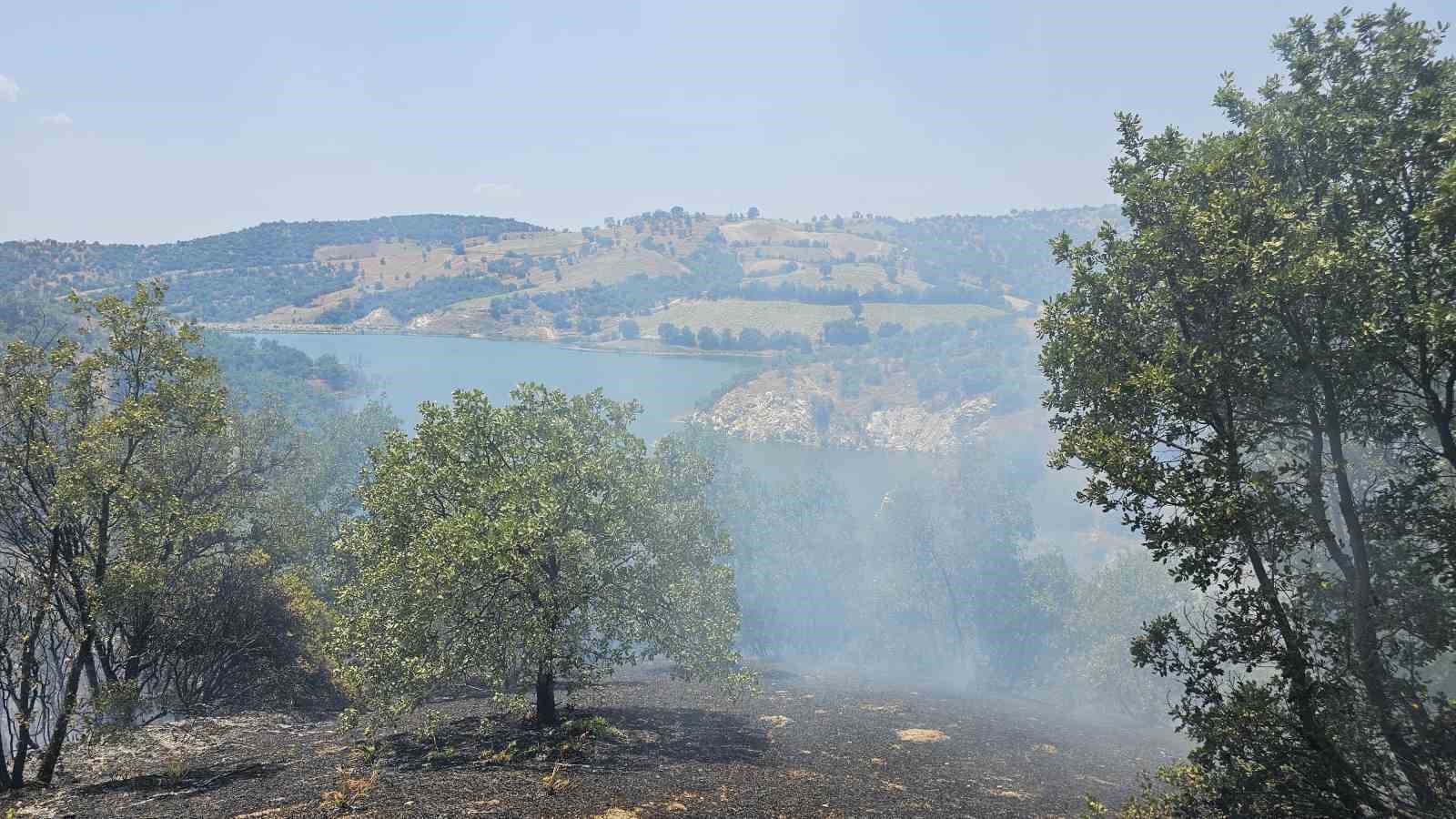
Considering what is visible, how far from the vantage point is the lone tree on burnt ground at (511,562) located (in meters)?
26.4

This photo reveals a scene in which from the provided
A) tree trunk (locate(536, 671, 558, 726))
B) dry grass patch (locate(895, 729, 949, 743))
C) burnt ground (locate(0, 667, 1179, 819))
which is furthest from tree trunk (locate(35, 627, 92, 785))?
dry grass patch (locate(895, 729, 949, 743))

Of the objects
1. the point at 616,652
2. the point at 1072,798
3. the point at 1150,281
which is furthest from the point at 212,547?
the point at 1150,281

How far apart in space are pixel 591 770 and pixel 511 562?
285 inches

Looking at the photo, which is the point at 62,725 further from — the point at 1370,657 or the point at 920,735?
the point at 1370,657

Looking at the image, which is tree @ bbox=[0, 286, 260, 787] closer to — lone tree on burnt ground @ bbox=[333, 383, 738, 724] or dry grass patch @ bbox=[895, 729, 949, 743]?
lone tree on burnt ground @ bbox=[333, 383, 738, 724]

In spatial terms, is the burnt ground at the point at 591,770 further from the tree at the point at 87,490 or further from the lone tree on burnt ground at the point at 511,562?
the tree at the point at 87,490

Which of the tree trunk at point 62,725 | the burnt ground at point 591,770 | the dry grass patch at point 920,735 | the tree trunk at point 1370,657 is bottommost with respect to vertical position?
the dry grass patch at point 920,735

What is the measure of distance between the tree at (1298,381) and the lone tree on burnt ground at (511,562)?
58.0 ft

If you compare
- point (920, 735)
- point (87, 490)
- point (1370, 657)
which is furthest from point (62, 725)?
point (1370, 657)

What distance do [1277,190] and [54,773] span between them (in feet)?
135

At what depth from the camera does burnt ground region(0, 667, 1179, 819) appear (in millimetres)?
22516

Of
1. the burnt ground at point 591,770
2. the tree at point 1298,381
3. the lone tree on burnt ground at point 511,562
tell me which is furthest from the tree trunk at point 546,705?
the tree at point 1298,381

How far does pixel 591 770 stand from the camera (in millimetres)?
25609

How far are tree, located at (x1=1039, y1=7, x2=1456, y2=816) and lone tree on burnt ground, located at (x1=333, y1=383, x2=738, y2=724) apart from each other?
17.7m
